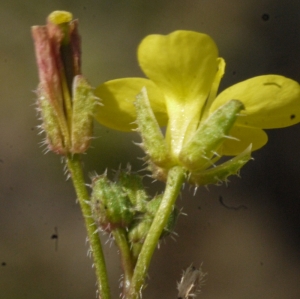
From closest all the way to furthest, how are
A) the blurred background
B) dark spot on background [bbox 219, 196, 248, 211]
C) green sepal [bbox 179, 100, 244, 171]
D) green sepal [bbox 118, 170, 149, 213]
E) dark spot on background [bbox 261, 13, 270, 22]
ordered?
green sepal [bbox 179, 100, 244, 171] < green sepal [bbox 118, 170, 149, 213] < the blurred background < dark spot on background [bbox 219, 196, 248, 211] < dark spot on background [bbox 261, 13, 270, 22]

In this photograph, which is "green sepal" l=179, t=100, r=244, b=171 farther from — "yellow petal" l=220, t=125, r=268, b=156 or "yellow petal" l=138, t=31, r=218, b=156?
"yellow petal" l=220, t=125, r=268, b=156

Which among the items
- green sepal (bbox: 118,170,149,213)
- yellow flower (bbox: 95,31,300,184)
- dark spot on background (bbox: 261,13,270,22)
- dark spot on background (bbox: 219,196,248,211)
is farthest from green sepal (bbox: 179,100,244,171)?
dark spot on background (bbox: 261,13,270,22)

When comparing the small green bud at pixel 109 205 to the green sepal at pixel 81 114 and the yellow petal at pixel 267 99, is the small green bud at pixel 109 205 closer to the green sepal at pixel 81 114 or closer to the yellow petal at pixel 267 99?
the green sepal at pixel 81 114

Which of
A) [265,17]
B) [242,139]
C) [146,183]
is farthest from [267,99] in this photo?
[265,17]

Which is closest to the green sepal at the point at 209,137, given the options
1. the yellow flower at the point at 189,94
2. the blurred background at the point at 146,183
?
the yellow flower at the point at 189,94

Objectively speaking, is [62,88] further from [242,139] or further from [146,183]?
[146,183]

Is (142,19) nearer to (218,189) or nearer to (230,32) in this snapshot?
(230,32)
